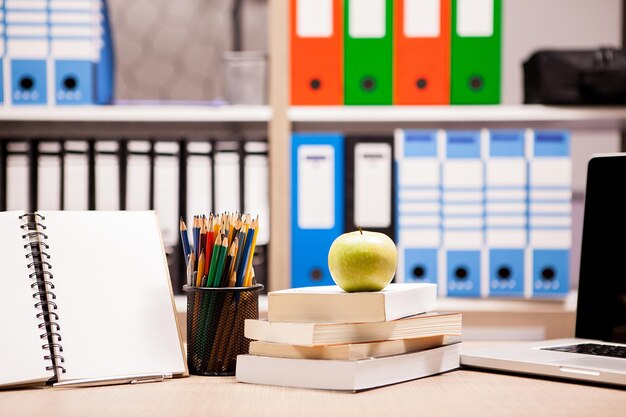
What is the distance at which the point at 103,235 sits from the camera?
0.99 metres

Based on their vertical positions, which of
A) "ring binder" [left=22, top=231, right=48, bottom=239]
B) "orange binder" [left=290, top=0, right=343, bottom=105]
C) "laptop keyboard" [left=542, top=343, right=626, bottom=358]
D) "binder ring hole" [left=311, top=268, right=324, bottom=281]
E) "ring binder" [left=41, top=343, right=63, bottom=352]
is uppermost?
"orange binder" [left=290, top=0, right=343, bottom=105]

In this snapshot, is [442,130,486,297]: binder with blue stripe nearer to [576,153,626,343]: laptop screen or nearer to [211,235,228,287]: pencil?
[576,153,626,343]: laptop screen

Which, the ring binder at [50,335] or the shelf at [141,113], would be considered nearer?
the ring binder at [50,335]

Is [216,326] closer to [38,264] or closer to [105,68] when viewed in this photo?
[38,264]

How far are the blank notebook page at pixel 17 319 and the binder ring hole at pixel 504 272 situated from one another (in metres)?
1.23

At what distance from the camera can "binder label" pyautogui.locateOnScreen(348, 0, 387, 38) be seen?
73.4 inches

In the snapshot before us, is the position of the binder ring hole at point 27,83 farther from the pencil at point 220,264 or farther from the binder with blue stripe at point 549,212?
the binder with blue stripe at point 549,212

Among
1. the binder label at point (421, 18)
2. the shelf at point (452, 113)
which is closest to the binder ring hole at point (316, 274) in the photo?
the shelf at point (452, 113)

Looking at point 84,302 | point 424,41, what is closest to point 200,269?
point 84,302

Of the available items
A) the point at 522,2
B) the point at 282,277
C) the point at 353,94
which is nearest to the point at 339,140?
the point at 353,94

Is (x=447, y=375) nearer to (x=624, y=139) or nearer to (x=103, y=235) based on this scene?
(x=103, y=235)

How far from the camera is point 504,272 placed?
1839 millimetres

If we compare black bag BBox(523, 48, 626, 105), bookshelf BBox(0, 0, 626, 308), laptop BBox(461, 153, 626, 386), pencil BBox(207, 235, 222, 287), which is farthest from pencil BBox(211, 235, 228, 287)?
black bag BBox(523, 48, 626, 105)

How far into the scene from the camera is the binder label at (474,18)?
72.9 inches
